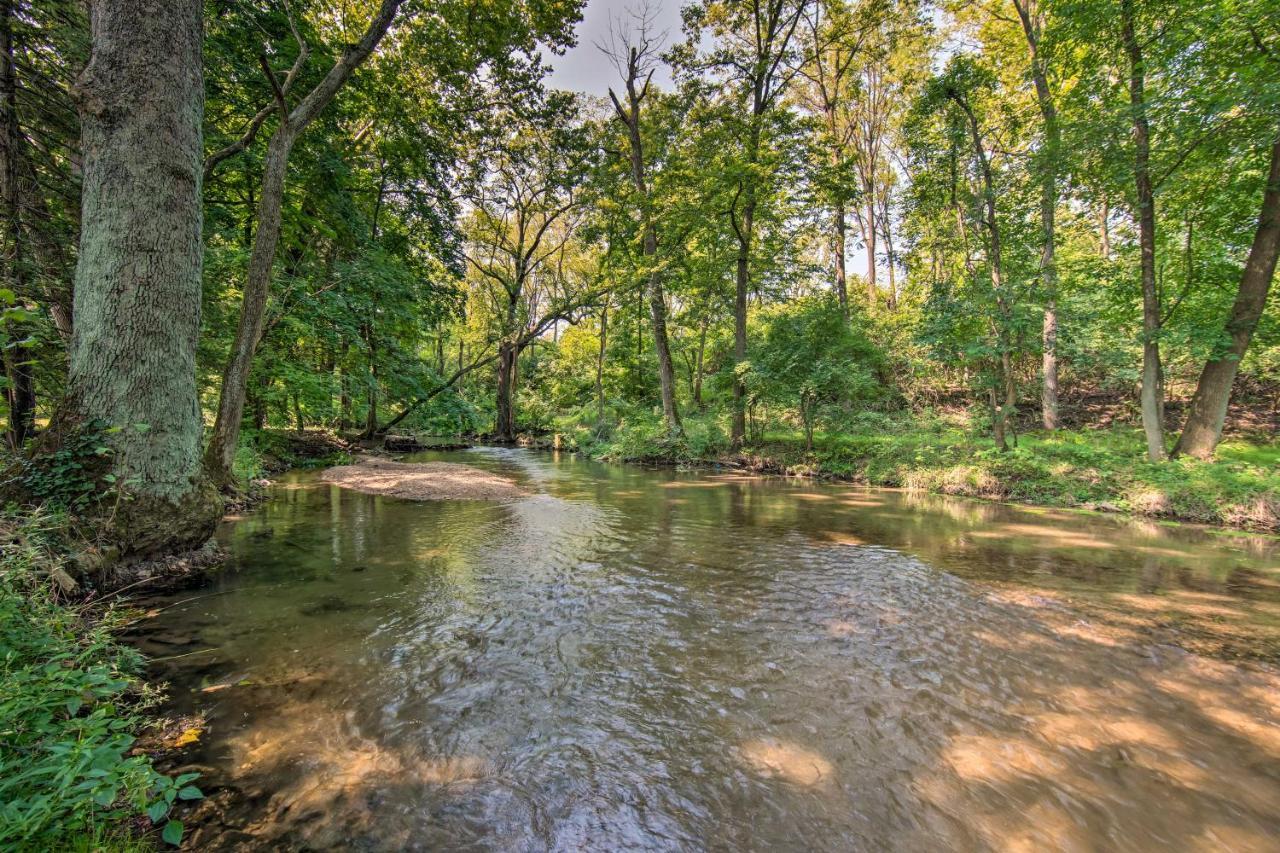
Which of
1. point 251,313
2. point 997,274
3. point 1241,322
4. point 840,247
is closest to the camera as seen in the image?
point 251,313

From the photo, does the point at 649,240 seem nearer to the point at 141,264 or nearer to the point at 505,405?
the point at 505,405

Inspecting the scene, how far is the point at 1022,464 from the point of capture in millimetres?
10969

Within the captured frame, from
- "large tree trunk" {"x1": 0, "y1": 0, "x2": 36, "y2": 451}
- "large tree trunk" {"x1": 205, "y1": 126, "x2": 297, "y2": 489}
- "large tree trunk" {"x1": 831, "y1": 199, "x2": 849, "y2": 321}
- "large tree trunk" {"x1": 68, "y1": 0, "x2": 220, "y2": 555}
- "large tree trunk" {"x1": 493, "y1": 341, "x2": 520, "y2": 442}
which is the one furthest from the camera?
"large tree trunk" {"x1": 493, "y1": 341, "x2": 520, "y2": 442}

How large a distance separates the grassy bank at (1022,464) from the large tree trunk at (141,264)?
13.6 meters

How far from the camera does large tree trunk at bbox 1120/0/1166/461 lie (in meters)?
9.44

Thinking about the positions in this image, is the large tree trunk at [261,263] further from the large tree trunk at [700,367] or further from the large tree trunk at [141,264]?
the large tree trunk at [700,367]

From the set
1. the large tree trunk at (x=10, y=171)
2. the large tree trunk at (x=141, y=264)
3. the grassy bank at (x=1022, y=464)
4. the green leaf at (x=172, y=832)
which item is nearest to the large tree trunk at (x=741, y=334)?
the grassy bank at (x=1022, y=464)

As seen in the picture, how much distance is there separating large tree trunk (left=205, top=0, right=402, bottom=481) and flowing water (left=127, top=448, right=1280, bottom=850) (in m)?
1.63

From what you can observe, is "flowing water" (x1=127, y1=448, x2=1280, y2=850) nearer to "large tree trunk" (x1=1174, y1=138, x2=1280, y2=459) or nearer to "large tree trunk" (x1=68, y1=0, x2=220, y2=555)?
"large tree trunk" (x1=68, y1=0, x2=220, y2=555)

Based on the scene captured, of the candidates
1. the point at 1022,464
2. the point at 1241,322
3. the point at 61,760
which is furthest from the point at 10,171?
the point at 1241,322

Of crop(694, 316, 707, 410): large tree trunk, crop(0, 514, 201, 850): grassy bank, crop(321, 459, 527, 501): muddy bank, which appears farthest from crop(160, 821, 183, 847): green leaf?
crop(694, 316, 707, 410): large tree trunk

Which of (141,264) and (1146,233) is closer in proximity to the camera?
(141,264)

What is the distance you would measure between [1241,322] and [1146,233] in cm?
241

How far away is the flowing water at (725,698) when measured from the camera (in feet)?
7.25
